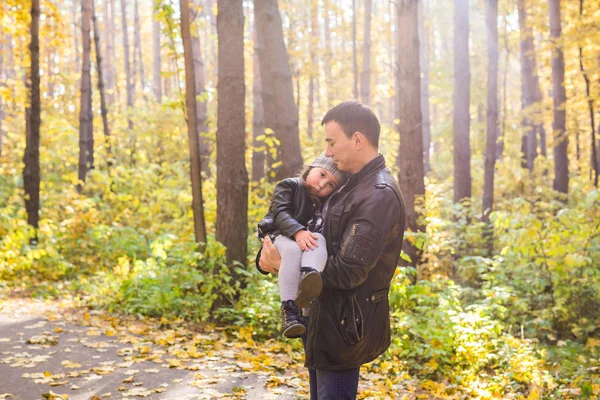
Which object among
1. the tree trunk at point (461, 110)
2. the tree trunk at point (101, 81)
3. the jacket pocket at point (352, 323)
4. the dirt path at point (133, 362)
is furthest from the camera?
the tree trunk at point (101, 81)

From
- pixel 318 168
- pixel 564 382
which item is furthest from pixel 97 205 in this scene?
pixel 318 168

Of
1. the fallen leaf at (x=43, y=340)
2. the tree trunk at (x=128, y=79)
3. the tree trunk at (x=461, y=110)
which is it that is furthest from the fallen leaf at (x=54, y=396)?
the tree trunk at (x=128, y=79)

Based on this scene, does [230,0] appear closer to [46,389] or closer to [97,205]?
[46,389]

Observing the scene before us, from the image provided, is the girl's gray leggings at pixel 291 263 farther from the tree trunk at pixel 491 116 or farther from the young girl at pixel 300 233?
the tree trunk at pixel 491 116

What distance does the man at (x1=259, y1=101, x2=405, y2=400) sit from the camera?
2.67 meters

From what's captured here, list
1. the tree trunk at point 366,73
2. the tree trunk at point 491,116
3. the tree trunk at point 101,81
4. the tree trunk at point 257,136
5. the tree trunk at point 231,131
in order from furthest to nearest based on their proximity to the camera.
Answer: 1. the tree trunk at point 366,73
2. the tree trunk at point 101,81
3. the tree trunk at point 257,136
4. the tree trunk at point 491,116
5. the tree trunk at point 231,131

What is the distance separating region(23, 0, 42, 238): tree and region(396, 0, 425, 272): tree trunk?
24.3 ft

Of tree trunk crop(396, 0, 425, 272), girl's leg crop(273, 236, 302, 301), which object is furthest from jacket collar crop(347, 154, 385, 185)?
tree trunk crop(396, 0, 425, 272)

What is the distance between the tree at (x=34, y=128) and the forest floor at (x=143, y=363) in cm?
458

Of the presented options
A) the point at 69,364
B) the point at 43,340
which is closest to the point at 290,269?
the point at 69,364

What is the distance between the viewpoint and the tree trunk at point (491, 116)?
551 inches

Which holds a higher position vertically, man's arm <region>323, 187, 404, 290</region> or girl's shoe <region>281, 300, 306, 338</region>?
man's arm <region>323, 187, 404, 290</region>

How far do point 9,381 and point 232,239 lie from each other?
11.4 feet

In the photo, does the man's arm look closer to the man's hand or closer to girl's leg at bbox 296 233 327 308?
girl's leg at bbox 296 233 327 308
